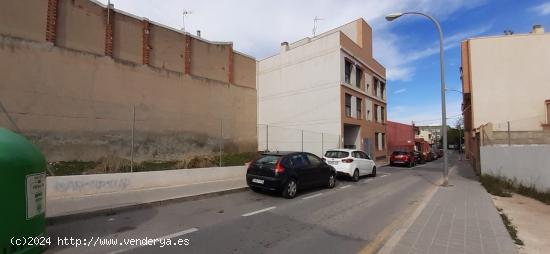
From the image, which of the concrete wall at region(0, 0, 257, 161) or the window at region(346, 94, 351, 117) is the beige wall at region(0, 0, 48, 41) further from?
the window at region(346, 94, 351, 117)

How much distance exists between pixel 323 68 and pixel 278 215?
19.8 meters

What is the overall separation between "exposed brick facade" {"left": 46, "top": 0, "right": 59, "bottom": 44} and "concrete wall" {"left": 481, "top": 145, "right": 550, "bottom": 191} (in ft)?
64.7

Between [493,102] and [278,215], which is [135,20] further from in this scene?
[493,102]

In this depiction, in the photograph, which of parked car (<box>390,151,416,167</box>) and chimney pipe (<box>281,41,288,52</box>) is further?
chimney pipe (<box>281,41,288,52</box>)

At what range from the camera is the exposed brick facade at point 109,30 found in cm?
1625

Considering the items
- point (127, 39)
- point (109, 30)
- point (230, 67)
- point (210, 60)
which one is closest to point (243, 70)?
point (230, 67)

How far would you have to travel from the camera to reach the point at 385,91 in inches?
1479

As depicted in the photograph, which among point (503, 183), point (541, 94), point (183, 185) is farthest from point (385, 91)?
point (183, 185)

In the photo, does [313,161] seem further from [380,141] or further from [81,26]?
[380,141]

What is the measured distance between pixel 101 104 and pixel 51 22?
3774 mm

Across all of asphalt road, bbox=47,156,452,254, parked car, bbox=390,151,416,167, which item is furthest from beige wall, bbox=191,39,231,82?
parked car, bbox=390,151,416,167

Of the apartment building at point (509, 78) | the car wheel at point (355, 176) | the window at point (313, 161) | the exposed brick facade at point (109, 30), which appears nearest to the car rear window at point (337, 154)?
the car wheel at point (355, 176)

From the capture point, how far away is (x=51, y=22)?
46.5 feet

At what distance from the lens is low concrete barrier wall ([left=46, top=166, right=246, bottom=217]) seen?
8414mm
